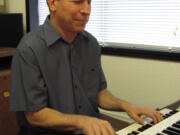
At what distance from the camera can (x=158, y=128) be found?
1065 mm

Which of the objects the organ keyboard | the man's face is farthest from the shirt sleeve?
the organ keyboard

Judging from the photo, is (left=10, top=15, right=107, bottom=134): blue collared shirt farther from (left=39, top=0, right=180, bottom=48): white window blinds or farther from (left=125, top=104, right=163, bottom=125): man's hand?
(left=39, top=0, right=180, bottom=48): white window blinds

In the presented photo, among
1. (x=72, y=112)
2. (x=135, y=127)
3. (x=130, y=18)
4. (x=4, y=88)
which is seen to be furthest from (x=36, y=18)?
(x=135, y=127)

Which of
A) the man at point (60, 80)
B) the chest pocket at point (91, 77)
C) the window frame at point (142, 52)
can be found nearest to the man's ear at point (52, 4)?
the man at point (60, 80)

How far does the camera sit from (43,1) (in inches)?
106

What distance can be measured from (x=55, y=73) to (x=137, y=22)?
3.19 feet

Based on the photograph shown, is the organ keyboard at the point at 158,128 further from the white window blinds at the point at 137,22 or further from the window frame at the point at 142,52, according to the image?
the white window blinds at the point at 137,22

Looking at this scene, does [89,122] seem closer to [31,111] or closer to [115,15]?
[31,111]

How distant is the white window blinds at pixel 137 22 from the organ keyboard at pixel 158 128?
793 mm

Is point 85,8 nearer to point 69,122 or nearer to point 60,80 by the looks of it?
point 60,80

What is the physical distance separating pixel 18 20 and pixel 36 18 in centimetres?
22

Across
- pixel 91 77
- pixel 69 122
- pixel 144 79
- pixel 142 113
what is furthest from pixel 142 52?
pixel 69 122

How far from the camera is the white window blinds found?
179 cm

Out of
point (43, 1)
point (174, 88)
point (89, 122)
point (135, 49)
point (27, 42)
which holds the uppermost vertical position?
point (43, 1)
